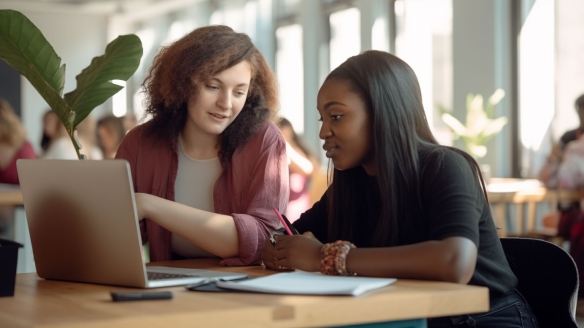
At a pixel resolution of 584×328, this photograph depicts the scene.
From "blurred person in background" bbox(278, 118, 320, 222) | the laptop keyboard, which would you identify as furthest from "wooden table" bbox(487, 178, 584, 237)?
the laptop keyboard

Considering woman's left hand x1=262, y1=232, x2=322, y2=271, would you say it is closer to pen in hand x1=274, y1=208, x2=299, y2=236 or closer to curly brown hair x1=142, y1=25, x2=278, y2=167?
pen in hand x1=274, y1=208, x2=299, y2=236

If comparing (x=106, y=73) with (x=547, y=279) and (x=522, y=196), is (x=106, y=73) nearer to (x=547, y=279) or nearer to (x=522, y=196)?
(x=547, y=279)

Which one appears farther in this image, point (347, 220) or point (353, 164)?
point (347, 220)

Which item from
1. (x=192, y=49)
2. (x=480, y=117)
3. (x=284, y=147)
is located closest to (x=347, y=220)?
(x=284, y=147)

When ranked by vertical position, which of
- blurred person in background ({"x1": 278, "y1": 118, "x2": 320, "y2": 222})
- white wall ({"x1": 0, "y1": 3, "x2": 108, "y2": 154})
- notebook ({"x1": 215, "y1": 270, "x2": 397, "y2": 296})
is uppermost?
white wall ({"x1": 0, "y1": 3, "x2": 108, "y2": 154})

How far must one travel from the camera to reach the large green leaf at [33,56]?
1681 millimetres

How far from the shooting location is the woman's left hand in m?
1.46

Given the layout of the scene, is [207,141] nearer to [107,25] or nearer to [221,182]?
[221,182]

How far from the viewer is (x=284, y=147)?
1.98m

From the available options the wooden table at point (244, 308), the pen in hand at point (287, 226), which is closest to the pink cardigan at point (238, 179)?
the pen in hand at point (287, 226)

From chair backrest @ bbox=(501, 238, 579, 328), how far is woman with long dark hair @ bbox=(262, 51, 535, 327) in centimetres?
5

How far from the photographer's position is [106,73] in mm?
1760

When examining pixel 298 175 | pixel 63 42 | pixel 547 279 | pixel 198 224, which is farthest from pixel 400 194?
pixel 63 42

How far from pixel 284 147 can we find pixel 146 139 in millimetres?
365
